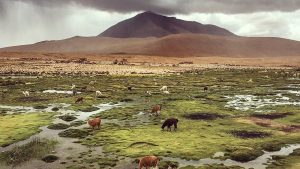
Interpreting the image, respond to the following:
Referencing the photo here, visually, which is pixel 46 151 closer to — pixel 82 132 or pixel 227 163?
pixel 82 132

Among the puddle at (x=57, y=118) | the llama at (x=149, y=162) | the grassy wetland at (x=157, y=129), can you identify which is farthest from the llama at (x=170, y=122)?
the llama at (x=149, y=162)

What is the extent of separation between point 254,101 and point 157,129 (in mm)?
23687

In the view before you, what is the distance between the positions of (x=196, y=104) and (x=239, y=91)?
61.6 feet

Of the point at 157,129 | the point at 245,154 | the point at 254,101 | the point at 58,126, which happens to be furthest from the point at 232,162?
the point at 254,101

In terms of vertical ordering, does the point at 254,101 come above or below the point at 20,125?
above

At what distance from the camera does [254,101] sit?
182ft

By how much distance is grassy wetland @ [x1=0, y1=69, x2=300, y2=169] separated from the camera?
27.8 metres

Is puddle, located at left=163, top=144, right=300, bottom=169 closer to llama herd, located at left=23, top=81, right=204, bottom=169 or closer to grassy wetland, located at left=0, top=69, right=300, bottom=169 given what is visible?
grassy wetland, located at left=0, top=69, right=300, bottom=169

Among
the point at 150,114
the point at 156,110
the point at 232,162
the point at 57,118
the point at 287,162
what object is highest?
the point at 156,110

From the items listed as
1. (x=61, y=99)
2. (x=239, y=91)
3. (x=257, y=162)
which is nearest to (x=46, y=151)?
(x=257, y=162)

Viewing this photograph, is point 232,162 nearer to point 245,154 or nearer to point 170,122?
point 245,154

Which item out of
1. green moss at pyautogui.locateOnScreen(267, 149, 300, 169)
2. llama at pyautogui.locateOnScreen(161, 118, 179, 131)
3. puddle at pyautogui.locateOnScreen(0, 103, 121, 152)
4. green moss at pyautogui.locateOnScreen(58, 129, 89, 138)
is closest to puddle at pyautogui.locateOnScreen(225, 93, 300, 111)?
llama at pyautogui.locateOnScreen(161, 118, 179, 131)

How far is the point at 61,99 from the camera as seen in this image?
2120 inches

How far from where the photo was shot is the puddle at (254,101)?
5053 centimetres
